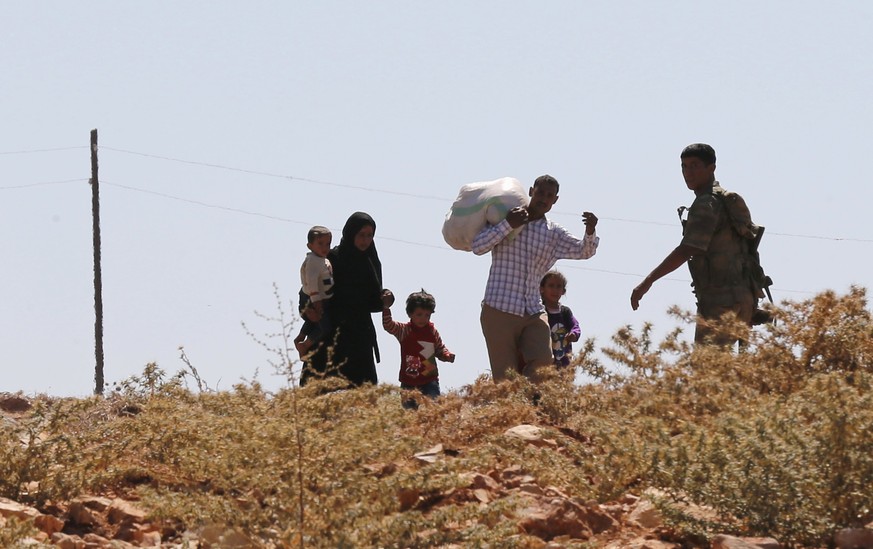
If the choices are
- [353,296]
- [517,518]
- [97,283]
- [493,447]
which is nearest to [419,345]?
[353,296]

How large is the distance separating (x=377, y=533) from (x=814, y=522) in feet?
4.91

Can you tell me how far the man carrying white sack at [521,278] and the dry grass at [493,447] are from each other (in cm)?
140

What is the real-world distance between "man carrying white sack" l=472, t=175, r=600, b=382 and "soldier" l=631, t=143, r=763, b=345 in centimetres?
89

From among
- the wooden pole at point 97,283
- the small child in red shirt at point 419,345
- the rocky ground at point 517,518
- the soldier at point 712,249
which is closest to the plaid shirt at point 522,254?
the soldier at point 712,249

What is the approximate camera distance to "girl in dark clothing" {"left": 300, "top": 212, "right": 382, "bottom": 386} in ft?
35.1

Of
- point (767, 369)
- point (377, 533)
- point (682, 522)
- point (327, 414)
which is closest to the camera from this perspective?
point (377, 533)

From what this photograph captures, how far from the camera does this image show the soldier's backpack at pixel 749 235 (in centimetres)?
877

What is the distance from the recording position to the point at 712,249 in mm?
8828

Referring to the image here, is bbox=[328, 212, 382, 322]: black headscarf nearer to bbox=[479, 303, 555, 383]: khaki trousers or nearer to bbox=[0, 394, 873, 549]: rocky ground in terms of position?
bbox=[479, 303, 555, 383]: khaki trousers

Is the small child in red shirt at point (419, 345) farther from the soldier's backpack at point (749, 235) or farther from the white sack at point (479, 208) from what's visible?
the soldier's backpack at point (749, 235)

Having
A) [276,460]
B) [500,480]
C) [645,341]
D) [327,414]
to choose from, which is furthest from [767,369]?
[276,460]

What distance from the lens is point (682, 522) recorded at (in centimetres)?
543

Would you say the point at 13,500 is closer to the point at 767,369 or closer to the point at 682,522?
the point at 682,522

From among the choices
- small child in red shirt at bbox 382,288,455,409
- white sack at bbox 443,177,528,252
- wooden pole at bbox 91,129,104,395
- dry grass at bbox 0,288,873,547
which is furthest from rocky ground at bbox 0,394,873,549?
wooden pole at bbox 91,129,104,395
